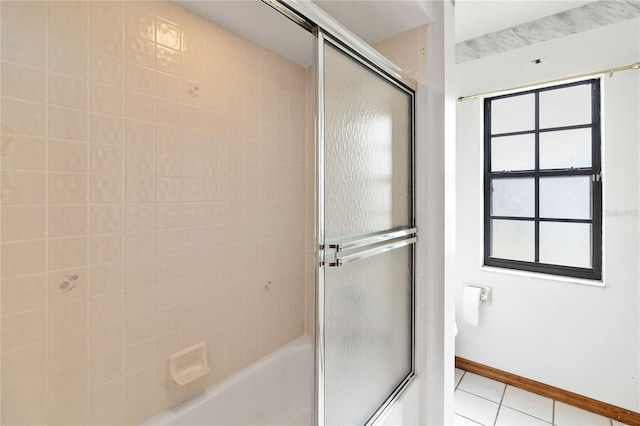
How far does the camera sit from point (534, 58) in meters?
2.12

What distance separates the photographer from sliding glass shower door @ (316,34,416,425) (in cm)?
A: 97

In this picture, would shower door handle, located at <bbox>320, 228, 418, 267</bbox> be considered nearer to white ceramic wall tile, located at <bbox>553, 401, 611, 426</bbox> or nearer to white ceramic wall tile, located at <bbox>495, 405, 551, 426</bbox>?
white ceramic wall tile, located at <bbox>495, 405, 551, 426</bbox>

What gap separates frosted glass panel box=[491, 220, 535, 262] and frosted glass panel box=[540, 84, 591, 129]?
29.5 inches

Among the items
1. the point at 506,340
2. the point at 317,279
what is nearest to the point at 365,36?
the point at 317,279

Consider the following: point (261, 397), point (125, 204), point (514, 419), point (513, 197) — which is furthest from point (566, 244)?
point (125, 204)

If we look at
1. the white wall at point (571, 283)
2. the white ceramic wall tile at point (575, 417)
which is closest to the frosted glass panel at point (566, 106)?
the white wall at point (571, 283)

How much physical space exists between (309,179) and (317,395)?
147 cm

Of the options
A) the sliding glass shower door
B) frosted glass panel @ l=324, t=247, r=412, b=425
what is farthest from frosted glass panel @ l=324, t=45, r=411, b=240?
frosted glass panel @ l=324, t=247, r=412, b=425

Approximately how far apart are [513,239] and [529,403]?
113 cm

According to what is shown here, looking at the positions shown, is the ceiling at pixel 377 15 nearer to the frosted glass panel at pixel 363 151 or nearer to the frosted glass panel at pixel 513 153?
the frosted glass panel at pixel 363 151

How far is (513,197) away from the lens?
7.68 ft

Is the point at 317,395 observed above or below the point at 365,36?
below

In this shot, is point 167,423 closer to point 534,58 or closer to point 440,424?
point 440,424

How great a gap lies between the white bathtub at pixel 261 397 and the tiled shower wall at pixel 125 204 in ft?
0.23
